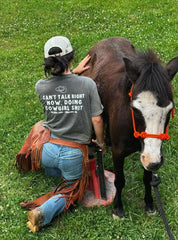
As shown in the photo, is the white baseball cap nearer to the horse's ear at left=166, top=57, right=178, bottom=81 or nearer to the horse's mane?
the horse's mane

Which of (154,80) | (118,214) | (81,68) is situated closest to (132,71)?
(154,80)

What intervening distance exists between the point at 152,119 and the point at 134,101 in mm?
251

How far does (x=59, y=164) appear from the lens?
13.4 ft

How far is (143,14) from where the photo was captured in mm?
10023

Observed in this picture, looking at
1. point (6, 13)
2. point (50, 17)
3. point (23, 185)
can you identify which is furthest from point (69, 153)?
point (6, 13)

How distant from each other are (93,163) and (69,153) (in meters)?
0.61

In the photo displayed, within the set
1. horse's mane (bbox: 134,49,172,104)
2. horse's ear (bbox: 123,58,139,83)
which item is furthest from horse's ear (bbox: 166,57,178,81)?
horse's ear (bbox: 123,58,139,83)

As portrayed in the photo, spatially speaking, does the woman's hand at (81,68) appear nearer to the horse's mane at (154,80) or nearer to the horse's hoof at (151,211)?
the horse's mane at (154,80)

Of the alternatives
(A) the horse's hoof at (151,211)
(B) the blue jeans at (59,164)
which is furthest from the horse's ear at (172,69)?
(A) the horse's hoof at (151,211)

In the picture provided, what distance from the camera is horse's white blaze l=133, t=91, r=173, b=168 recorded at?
9.96 feet

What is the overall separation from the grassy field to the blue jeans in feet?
0.76

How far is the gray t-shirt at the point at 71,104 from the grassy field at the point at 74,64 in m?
1.02

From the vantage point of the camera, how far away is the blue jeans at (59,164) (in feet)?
13.0

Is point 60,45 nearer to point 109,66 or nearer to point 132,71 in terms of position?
point 132,71
